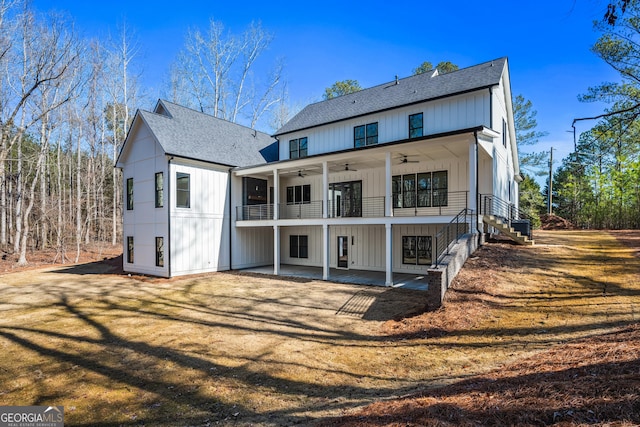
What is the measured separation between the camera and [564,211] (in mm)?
34812

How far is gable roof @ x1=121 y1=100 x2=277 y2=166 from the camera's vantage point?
1633 cm

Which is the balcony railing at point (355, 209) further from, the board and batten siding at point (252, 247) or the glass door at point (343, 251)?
the glass door at point (343, 251)

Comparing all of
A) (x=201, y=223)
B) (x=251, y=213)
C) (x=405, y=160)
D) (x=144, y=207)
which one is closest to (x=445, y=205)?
(x=405, y=160)

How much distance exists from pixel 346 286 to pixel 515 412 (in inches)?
413

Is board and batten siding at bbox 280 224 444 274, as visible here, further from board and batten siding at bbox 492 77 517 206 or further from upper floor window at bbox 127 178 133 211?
upper floor window at bbox 127 178 133 211

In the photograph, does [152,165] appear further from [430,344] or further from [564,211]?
[564,211]

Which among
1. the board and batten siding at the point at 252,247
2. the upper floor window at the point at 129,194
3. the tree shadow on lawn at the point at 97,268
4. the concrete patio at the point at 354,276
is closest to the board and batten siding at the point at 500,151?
the concrete patio at the point at 354,276

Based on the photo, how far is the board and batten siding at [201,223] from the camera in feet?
51.7

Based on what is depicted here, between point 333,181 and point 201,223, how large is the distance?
7.52m

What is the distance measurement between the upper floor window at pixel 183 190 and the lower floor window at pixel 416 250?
1110 centimetres

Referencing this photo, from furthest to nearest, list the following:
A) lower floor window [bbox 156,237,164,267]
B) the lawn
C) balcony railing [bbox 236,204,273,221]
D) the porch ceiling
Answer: balcony railing [bbox 236,204,273,221] < lower floor window [bbox 156,237,164,267] < the porch ceiling < the lawn

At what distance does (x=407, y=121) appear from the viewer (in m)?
16.2

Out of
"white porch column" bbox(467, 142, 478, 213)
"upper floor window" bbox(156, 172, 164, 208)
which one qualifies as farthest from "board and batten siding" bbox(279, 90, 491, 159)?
"upper floor window" bbox(156, 172, 164, 208)

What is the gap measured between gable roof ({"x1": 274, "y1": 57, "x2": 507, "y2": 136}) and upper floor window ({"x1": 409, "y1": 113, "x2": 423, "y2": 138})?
0.72m
